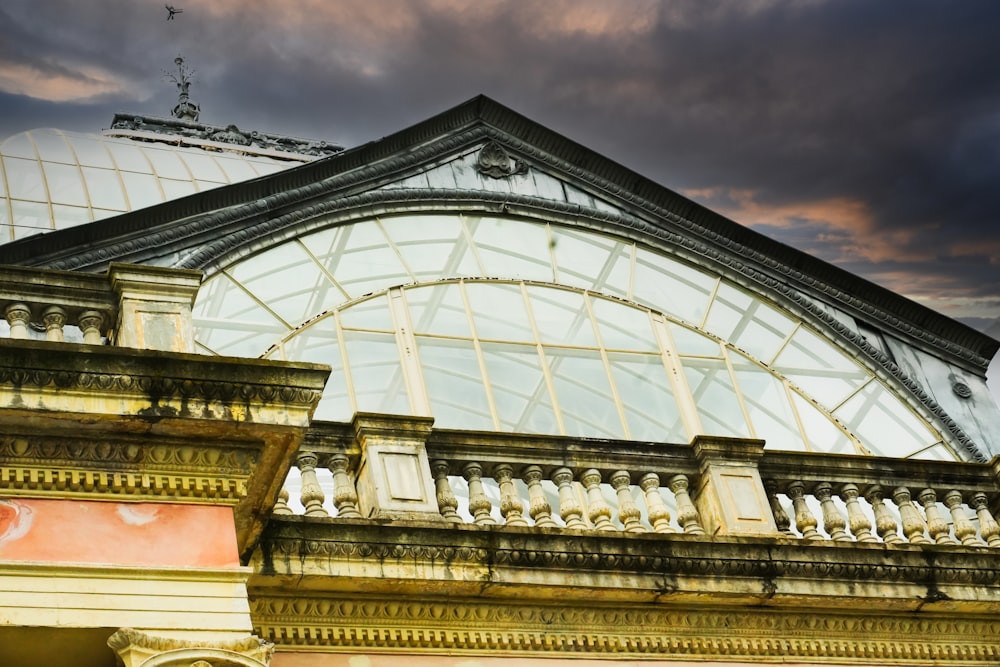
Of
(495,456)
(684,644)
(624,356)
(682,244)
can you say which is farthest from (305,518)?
(682,244)

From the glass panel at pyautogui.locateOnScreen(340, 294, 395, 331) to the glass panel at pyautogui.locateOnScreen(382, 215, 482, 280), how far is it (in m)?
0.68

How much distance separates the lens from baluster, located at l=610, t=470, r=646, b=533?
12.7 meters

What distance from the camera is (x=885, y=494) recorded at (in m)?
14.0

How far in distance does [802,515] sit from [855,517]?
1.78 ft

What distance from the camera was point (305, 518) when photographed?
11.4 metres

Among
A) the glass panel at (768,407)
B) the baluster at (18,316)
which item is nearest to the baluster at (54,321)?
the baluster at (18,316)

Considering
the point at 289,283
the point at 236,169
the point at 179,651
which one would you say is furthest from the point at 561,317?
the point at 179,651

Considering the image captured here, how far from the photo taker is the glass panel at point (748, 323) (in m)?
16.9

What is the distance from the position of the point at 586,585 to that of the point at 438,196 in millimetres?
6211

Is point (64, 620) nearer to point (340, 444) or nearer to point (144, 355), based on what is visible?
point (144, 355)

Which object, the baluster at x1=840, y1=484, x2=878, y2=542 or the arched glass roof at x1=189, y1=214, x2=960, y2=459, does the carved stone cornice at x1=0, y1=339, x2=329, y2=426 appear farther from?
the baluster at x1=840, y1=484, x2=878, y2=542

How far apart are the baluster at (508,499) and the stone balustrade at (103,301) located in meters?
2.81

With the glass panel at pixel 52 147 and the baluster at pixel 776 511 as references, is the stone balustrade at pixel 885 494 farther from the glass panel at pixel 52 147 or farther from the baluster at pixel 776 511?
the glass panel at pixel 52 147

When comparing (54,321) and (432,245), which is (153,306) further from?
(432,245)
